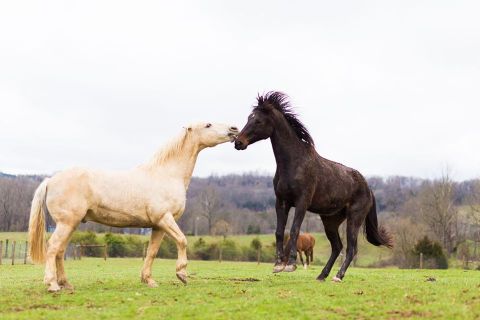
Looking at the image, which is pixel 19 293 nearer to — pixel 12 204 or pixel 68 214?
pixel 68 214

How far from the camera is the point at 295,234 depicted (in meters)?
10.1

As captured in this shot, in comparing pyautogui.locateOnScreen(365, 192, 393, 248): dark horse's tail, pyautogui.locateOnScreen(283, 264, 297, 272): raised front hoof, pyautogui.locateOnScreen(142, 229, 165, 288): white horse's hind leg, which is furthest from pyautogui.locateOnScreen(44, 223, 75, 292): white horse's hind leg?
pyautogui.locateOnScreen(365, 192, 393, 248): dark horse's tail

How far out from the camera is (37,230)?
9922 millimetres

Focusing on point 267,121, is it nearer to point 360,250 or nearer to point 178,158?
point 178,158

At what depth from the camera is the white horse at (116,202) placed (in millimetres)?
9609

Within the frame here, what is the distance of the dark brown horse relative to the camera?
33.3 ft

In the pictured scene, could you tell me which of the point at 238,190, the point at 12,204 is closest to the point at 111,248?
the point at 12,204

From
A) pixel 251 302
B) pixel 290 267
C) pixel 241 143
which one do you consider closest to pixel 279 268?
pixel 290 267

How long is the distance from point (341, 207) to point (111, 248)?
4380 cm

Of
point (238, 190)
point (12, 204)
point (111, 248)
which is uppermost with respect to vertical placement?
point (238, 190)

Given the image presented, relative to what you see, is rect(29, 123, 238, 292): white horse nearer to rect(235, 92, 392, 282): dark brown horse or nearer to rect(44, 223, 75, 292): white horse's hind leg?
rect(44, 223, 75, 292): white horse's hind leg

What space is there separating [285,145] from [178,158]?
87.7 inches

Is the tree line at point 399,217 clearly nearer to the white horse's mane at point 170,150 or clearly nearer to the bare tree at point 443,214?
the bare tree at point 443,214

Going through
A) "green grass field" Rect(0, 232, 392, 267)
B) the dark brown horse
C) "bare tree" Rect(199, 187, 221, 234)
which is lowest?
"green grass field" Rect(0, 232, 392, 267)
